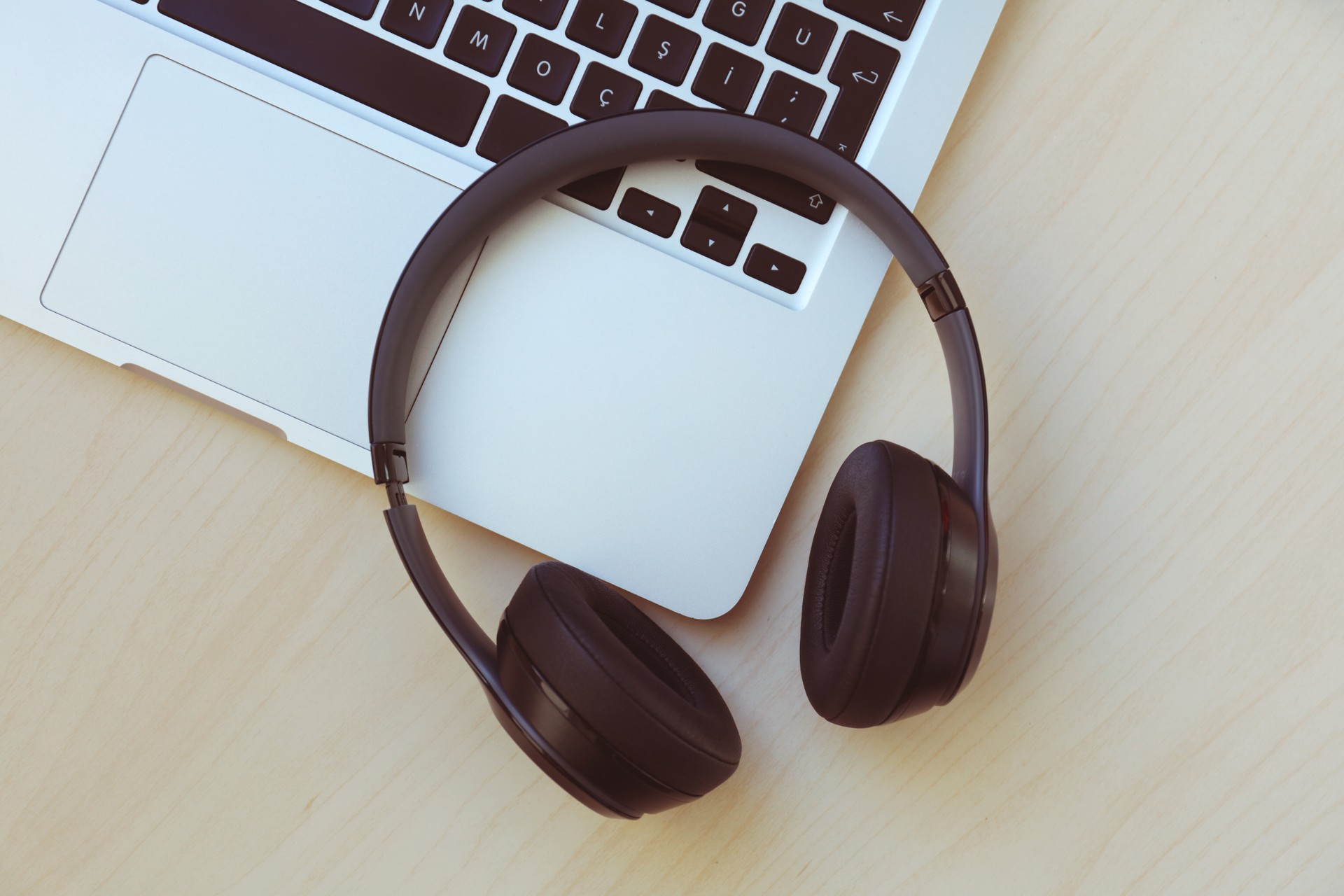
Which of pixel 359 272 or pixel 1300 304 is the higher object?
pixel 1300 304

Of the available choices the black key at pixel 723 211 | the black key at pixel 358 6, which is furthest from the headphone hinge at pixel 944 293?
the black key at pixel 358 6

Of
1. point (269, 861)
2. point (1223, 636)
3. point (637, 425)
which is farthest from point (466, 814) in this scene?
point (1223, 636)

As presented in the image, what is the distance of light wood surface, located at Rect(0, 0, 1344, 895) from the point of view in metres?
0.54

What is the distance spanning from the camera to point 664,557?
0.52 metres

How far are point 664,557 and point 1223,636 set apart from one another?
36 centimetres

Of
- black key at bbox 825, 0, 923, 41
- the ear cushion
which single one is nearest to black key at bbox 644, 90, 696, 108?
black key at bbox 825, 0, 923, 41

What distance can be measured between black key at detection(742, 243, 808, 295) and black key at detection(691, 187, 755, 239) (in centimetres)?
2

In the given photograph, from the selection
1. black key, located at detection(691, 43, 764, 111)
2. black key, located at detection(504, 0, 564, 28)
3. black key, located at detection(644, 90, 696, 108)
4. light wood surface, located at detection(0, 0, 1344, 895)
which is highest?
black key, located at detection(691, 43, 764, 111)

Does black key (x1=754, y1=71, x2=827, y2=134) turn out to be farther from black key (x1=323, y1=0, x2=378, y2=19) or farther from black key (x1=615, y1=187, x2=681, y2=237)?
black key (x1=323, y1=0, x2=378, y2=19)

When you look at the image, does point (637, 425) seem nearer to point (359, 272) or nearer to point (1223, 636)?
point (359, 272)

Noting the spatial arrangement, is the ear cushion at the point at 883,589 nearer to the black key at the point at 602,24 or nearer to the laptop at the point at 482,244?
the laptop at the point at 482,244

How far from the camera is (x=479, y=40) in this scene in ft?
1.67

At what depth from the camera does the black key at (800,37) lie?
0.51m

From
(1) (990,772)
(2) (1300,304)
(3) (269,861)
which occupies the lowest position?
(3) (269,861)
